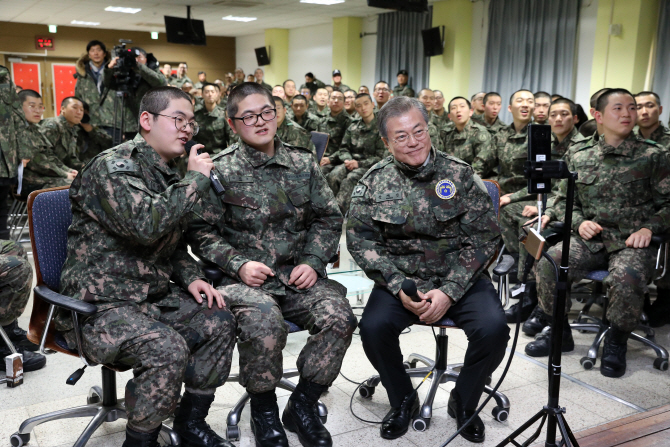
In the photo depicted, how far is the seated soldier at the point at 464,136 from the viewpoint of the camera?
5.11m

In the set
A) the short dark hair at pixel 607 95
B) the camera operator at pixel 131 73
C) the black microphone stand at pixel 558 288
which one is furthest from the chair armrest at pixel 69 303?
the camera operator at pixel 131 73

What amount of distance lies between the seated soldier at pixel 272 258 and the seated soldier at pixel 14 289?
2.73ft

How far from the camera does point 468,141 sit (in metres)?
5.16

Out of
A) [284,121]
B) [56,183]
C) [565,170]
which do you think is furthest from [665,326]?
[56,183]

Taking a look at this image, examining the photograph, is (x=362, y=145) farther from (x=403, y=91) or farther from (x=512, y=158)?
(x=403, y=91)

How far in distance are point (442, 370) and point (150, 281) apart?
123 cm

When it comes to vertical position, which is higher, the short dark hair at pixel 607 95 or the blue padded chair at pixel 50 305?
the short dark hair at pixel 607 95

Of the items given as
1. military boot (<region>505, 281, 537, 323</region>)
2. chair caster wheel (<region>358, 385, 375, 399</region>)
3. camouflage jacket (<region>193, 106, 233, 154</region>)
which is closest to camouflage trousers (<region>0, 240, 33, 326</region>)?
chair caster wheel (<region>358, 385, 375, 399</region>)

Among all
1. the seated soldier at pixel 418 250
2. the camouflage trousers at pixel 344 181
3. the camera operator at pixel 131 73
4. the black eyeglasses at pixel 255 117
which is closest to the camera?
the seated soldier at pixel 418 250

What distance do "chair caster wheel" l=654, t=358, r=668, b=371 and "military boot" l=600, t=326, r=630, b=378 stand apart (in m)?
0.18

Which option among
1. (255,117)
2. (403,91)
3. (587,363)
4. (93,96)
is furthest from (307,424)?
(403,91)

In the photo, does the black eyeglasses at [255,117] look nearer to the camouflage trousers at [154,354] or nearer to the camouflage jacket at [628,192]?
the camouflage trousers at [154,354]

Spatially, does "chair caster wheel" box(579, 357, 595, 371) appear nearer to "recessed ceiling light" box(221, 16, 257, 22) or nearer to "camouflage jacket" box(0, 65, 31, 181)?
"camouflage jacket" box(0, 65, 31, 181)

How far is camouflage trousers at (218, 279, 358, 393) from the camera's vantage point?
1962 millimetres
